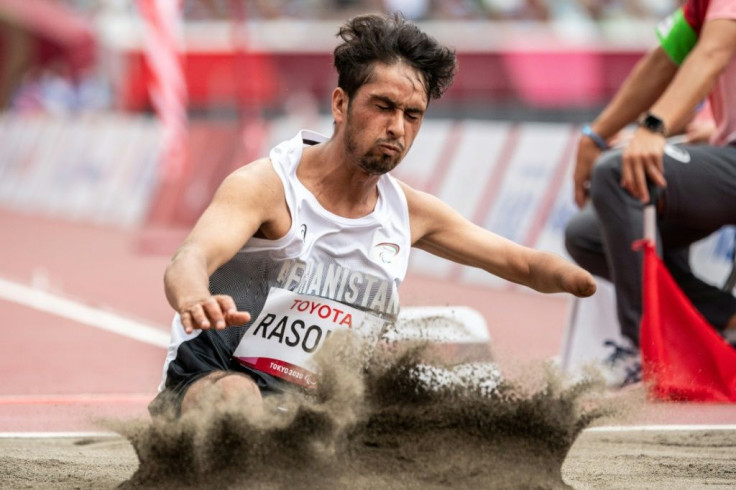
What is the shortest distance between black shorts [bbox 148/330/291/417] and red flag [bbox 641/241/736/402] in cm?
223

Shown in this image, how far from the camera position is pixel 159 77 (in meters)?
16.6

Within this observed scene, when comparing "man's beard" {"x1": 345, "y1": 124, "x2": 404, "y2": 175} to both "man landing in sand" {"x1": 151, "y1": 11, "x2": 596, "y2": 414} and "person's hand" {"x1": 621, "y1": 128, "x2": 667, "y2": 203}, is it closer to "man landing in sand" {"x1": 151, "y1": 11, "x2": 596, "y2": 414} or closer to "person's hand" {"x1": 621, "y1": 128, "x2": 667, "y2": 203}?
"man landing in sand" {"x1": 151, "y1": 11, "x2": 596, "y2": 414}

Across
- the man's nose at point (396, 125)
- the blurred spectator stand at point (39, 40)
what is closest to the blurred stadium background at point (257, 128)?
the man's nose at point (396, 125)

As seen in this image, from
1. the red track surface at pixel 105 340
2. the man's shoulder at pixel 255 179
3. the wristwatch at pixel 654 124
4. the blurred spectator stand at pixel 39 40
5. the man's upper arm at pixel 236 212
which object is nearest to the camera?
the man's upper arm at pixel 236 212

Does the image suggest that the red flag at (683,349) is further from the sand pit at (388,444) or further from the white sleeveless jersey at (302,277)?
the white sleeveless jersey at (302,277)

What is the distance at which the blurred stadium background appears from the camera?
39.5ft

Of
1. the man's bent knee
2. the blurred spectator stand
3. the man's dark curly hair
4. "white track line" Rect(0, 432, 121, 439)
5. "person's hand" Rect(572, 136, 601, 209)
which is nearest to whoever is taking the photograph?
the man's dark curly hair

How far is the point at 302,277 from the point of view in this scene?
4383mm

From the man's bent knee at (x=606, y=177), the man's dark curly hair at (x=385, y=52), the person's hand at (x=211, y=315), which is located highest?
the man's dark curly hair at (x=385, y=52)

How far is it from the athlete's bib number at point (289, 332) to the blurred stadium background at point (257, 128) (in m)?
2.86

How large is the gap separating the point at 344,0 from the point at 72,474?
23.3 metres

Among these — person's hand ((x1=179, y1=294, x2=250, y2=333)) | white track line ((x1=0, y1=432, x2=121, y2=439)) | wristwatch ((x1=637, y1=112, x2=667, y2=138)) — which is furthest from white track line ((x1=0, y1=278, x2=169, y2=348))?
person's hand ((x1=179, y1=294, x2=250, y2=333))

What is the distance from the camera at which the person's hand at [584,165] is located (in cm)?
670

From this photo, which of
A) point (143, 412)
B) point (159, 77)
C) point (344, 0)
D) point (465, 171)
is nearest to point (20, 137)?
point (344, 0)
